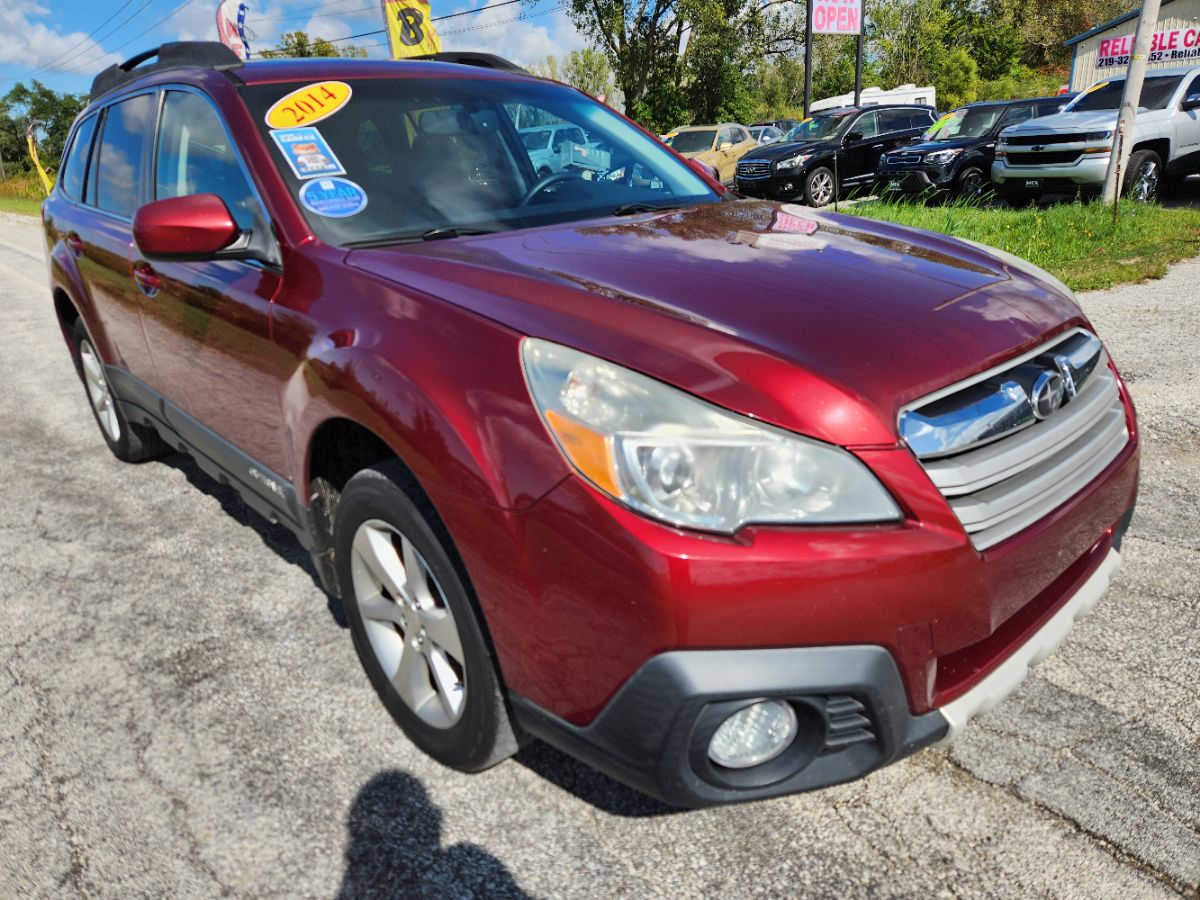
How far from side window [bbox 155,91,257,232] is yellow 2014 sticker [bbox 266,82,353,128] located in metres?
0.16

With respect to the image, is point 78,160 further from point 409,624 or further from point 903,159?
point 903,159

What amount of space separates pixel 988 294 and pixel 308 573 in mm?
2420

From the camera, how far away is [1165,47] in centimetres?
3017

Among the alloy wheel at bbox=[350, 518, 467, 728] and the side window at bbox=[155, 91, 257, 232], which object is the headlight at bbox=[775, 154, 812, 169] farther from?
the alloy wheel at bbox=[350, 518, 467, 728]

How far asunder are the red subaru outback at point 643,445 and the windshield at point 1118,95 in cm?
1121

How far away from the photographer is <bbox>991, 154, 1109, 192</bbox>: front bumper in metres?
10.7

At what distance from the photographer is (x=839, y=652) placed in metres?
1.59

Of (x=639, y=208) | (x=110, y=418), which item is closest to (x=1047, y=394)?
(x=639, y=208)

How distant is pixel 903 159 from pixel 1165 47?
Answer: 24.0 metres

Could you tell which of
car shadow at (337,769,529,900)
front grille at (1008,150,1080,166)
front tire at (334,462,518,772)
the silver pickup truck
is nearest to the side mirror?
front tire at (334,462,518,772)

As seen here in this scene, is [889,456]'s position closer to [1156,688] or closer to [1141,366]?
[1156,688]

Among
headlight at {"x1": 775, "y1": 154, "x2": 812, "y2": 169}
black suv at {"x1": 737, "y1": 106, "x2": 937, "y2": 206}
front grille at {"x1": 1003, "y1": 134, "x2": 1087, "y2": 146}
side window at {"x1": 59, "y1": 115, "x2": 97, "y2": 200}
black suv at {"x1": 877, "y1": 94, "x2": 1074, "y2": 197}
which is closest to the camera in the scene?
side window at {"x1": 59, "y1": 115, "x2": 97, "y2": 200}

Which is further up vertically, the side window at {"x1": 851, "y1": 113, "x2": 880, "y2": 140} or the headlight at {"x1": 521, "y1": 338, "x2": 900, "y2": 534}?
the headlight at {"x1": 521, "y1": 338, "x2": 900, "y2": 534}

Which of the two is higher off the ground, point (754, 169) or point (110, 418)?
point (110, 418)
